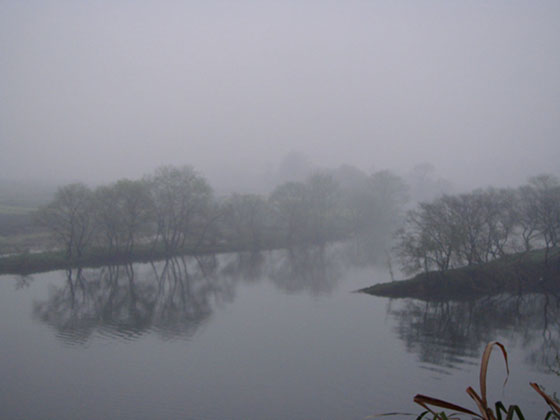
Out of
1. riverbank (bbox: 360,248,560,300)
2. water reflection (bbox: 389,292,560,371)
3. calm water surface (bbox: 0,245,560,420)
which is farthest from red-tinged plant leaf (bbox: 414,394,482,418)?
riverbank (bbox: 360,248,560,300)

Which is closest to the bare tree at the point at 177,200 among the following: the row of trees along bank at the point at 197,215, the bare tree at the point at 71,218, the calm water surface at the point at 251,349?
the row of trees along bank at the point at 197,215

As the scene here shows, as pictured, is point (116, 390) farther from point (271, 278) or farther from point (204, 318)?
point (271, 278)

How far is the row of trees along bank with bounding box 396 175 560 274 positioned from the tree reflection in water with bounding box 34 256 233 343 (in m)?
12.0

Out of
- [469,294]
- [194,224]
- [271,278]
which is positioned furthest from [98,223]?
[469,294]

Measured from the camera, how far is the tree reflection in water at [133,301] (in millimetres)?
22703

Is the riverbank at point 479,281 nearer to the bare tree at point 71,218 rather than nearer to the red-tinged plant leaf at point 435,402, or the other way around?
the red-tinged plant leaf at point 435,402

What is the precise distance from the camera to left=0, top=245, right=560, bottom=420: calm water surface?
13812 millimetres

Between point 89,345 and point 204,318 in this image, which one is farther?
point 204,318

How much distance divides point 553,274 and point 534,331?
9.40 metres

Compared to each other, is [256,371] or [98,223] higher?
[98,223]

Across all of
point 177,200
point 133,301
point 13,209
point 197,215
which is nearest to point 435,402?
point 133,301

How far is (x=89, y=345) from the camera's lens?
1989 centimetres

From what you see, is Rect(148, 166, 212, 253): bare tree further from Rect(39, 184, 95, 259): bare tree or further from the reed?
the reed

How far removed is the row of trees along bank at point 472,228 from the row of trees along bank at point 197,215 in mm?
24401
